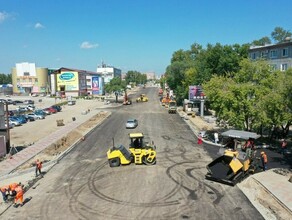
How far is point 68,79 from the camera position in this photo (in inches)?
4857

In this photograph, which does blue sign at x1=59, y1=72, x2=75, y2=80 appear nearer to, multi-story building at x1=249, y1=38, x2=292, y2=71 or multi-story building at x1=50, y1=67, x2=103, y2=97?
multi-story building at x1=50, y1=67, x2=103, y2=97

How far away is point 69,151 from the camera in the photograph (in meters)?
31.5

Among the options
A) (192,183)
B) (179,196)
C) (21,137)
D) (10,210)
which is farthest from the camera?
(21,137)

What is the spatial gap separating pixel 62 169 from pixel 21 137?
1729 cm

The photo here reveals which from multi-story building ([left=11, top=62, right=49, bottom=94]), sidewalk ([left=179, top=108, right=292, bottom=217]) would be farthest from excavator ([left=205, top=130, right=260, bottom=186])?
multi-story building ([left=11, top=62, right=49, bottom=94])

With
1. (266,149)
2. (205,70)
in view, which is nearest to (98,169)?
(266,149)

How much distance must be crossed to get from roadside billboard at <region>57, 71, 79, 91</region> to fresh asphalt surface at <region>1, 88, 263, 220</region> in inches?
3840

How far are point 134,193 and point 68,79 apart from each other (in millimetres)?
110100

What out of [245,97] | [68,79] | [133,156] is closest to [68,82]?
[68,79]

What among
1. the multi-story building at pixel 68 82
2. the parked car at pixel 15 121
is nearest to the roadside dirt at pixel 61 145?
the parked car at pixel 15 121

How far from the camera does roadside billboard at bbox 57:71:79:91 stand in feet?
404

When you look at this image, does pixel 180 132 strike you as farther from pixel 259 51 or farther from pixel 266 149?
pixel 259 51

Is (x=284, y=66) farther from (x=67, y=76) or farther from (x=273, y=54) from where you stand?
(x=67, y=76)

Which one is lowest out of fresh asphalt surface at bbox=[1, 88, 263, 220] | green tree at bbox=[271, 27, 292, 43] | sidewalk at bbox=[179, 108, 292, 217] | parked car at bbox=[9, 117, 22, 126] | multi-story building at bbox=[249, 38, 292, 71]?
fresh asphalt surface at bbox=[1, 88, 263, 220]
